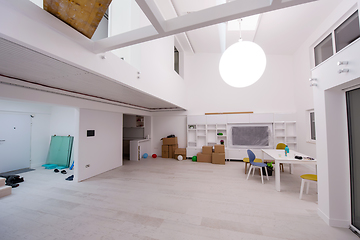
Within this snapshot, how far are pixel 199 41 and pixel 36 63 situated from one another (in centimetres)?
564

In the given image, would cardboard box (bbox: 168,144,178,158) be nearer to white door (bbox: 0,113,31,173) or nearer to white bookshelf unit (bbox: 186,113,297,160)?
white bookshelf unit (bbox: 186,113,297,160)

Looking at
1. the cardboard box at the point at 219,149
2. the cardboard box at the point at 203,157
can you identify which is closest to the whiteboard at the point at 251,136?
the cardboard box at the point at 219,149


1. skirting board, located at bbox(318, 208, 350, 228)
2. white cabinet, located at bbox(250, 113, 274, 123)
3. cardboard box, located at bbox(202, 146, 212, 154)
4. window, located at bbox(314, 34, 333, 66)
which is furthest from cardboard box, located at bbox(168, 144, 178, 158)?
window, located at bbox(314, 34, 333, 66)

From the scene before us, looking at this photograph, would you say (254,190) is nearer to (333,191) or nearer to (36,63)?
(333,191)

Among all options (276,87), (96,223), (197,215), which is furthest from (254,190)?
(276,87)

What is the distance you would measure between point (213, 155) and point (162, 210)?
380cm

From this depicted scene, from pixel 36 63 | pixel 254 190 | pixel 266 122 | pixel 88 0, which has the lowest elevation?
pixel 254 190

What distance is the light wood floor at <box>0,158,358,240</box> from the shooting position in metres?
2.12

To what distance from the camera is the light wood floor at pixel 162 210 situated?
2117 millimetres

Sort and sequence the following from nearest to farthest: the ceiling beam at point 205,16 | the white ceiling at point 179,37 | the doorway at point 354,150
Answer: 1. the ceiling beam at point 205,16
2. the white ceiling at point 179,37
3. the doorway at point 354,150

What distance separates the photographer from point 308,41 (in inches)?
206

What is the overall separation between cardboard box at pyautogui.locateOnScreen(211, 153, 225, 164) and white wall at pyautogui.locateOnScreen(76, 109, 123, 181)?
361 centimetres

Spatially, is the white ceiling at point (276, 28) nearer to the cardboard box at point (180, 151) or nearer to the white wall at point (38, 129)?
the cardboard box at point (180, 151)

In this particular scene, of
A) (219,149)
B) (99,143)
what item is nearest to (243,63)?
(219,149)
